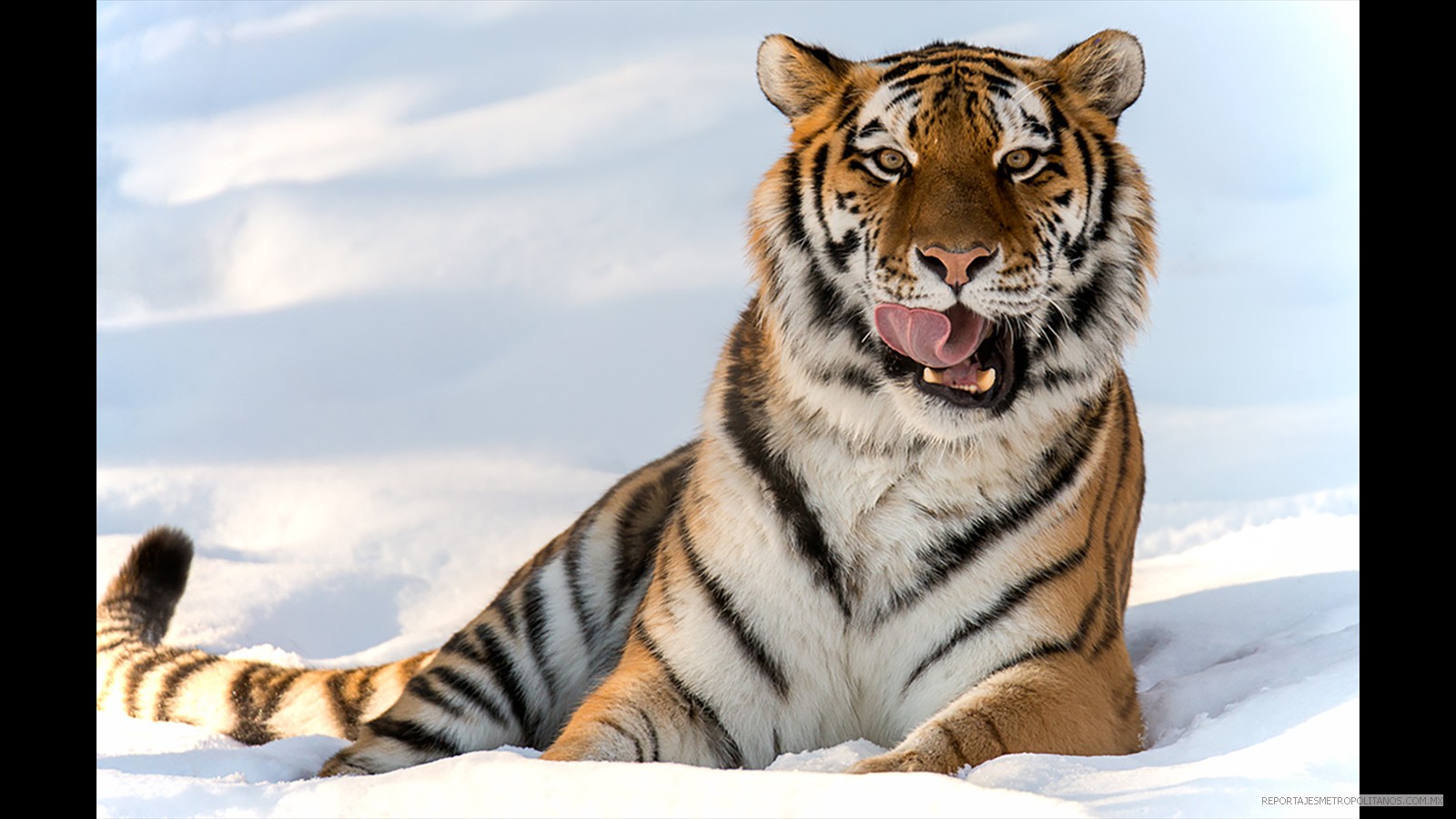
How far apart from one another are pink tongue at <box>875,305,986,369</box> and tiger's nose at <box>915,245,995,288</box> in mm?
82

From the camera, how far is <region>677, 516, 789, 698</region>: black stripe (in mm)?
2473

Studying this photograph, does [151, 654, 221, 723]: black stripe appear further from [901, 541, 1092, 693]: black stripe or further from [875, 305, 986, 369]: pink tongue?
[875, 305, 986, 369]: pink tongue

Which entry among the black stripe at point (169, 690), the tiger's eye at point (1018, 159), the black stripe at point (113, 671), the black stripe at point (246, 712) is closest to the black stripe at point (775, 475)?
the tiger's eye at point (1018, 159)

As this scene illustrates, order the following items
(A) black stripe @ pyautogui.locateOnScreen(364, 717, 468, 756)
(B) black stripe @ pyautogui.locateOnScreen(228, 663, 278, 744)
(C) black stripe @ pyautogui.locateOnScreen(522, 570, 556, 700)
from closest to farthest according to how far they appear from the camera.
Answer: (A) black stripe @ pyautogui.locateOnScreen(364, 717, 468, 756) < (C) black stripe @ pyautogui.locateOnScreen(522, 570, 556, 700) < (B) black stripe @ pyautogui.locateOnScreen(228, 663, 278, 744)

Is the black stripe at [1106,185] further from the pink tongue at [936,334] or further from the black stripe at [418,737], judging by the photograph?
the black stripe at [418,737]

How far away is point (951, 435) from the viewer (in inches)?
92.7

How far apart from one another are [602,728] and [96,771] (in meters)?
0.79

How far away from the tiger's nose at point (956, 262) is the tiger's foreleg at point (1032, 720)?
63 centimetres

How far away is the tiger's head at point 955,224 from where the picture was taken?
2289 mm

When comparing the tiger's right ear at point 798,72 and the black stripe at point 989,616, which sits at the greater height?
the tiger's right ear at point 798,72

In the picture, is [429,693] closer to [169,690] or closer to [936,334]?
[169,690]

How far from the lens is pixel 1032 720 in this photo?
2254mm

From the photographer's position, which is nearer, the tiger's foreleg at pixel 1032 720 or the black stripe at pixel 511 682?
the tiger's foreleg at pixel 1032 720

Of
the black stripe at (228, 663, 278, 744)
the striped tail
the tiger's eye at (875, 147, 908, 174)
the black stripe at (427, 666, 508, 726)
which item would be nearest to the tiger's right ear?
the tiger's eye at (875, 147, 908, 174)
